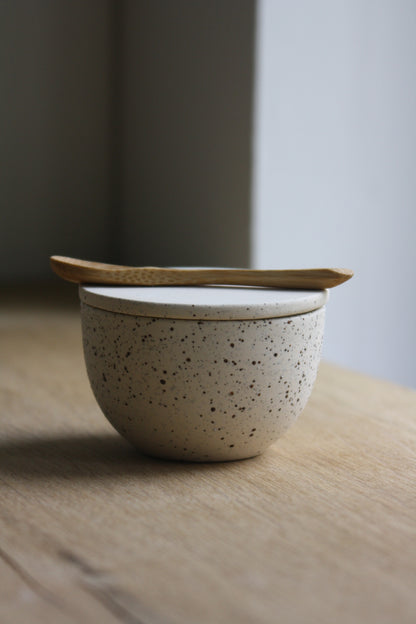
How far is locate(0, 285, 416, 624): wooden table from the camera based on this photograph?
0.56m

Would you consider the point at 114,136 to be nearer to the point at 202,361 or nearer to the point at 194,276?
the point at 194,276

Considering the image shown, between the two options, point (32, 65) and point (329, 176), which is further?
point (32, 65)

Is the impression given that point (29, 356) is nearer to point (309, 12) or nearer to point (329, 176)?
point (329, 176)

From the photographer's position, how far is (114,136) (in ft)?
7.36

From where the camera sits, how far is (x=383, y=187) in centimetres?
179

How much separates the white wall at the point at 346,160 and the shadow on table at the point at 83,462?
0.83 m

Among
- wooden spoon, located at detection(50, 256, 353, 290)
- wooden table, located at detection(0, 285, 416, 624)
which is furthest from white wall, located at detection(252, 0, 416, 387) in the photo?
wooden spoon, located at detection(50, 256, 353, 290)

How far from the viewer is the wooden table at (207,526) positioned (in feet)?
1.85

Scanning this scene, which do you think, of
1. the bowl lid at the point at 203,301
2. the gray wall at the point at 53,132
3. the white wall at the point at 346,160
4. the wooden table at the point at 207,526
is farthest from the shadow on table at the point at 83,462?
the gray wall at the point at 53,132

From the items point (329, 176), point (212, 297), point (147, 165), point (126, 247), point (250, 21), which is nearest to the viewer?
point (212, 297)

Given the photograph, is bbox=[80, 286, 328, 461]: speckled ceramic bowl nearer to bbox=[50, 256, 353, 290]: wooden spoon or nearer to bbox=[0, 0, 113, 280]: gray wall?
bbox=[50, 256, 353, 290]: wooden spoon

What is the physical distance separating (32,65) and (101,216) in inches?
18.3

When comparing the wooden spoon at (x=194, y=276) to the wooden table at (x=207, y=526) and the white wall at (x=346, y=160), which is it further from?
the white wall at (x=346, y=160)

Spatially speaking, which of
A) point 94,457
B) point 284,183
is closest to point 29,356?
point 94,457
